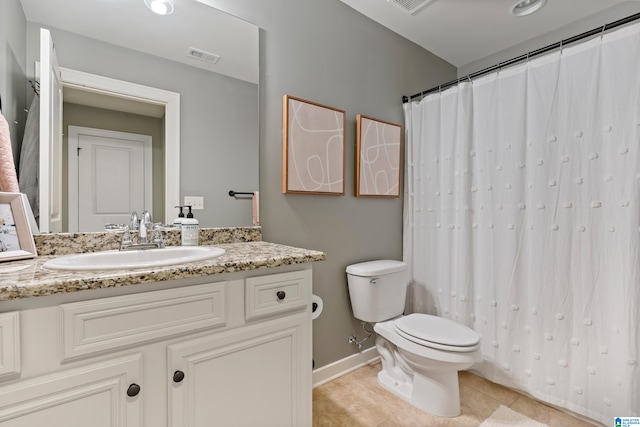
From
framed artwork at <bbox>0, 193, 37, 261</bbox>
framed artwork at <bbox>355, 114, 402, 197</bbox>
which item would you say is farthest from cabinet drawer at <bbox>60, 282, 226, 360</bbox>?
framed artwork at <bbox>355, 114, 402, 197</bbox>

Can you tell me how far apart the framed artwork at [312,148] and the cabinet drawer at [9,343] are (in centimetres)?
115

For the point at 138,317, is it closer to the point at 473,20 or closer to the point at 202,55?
the point at 202,55

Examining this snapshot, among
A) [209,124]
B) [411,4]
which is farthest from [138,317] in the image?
[411,4]

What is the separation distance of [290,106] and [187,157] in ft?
2.00

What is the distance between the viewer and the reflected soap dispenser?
4.32ft

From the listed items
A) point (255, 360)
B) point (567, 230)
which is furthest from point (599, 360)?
point (255, 360)

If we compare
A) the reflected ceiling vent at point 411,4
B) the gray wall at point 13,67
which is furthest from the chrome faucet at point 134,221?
the reflected ceiling vent at point 411,4

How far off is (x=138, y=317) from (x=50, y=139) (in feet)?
2.59

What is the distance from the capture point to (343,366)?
1929 mm

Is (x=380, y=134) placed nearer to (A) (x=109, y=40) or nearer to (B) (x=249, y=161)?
(B) (x=249, y=161)

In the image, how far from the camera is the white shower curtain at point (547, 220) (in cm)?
136

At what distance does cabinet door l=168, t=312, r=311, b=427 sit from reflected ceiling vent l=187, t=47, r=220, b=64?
1232mm

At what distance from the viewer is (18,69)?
3.40 feet

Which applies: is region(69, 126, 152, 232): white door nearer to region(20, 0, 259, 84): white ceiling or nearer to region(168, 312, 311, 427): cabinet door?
region(20, 0, 259, 84): white ceiling
